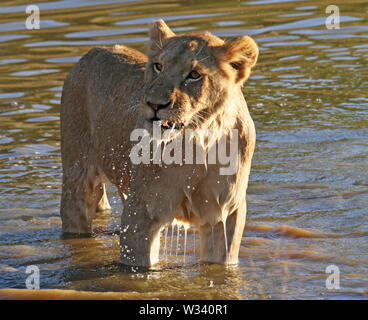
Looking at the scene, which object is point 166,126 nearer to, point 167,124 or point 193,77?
point 167,124

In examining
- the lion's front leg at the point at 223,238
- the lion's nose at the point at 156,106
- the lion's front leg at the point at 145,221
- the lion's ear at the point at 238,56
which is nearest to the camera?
the lion's nose at the point at 156,106

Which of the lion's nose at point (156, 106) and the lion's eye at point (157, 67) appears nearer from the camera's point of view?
the lion's nose at point (156, 106)

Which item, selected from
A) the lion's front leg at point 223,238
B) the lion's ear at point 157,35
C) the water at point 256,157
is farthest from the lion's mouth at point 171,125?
the water at point 256,157

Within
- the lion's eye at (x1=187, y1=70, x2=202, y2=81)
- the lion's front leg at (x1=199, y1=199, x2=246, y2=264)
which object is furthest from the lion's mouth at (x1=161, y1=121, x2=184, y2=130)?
the lion's front leg at (x1=199, y1=199, x2=246, y2=264)

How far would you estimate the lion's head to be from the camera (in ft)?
17.5

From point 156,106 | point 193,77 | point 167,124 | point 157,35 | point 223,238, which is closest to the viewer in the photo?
point 156,106

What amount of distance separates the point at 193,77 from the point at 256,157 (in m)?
4.09

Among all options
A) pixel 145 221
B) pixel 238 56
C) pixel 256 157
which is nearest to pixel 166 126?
pixel 238 56

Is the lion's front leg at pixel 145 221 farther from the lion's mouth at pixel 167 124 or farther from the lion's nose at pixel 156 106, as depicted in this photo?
the lion's nose at pixel 156 106

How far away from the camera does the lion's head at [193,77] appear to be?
5.32 metres

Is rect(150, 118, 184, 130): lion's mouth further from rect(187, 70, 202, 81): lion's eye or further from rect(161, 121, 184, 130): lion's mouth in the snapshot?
rect(187, 70, 202, 81): lion's eye

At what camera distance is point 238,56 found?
563cm
